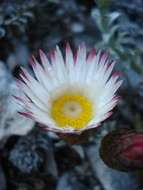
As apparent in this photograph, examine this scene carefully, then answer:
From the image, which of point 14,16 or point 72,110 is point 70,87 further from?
point 14,16

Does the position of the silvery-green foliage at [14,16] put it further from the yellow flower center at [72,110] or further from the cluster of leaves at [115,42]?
the yellow flower center at [72,110]

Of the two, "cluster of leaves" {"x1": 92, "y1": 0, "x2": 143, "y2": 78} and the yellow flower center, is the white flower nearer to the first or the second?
the yellow flower center

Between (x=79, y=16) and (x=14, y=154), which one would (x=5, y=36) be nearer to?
(x=79, y=16)

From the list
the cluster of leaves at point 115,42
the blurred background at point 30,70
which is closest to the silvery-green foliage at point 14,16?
the blurred background at point 30,70

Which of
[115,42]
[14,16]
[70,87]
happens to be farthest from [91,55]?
[14,16]

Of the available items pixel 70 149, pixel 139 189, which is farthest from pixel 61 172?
pixel 139 189

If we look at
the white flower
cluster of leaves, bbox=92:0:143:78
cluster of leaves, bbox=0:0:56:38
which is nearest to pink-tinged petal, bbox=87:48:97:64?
the white flower

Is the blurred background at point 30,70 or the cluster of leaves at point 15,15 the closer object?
the blurred background at point 30,70
